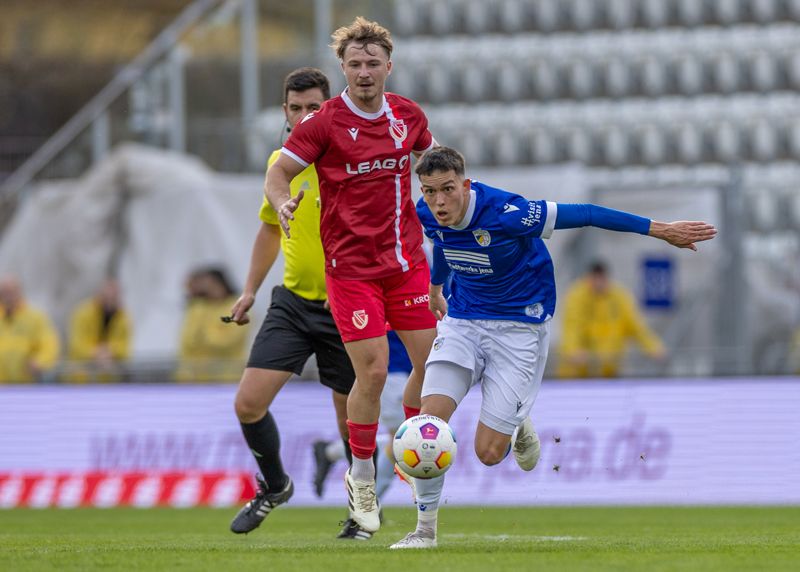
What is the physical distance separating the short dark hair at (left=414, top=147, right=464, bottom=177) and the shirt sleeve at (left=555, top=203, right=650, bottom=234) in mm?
603

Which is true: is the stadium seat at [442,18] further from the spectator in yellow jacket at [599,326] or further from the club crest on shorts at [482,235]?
the club crest on shorts at [482,235]

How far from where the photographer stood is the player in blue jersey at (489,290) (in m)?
8.10

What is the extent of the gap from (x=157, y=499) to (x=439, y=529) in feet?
15.8

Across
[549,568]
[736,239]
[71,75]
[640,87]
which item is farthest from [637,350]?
[71,75]

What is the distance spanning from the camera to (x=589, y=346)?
1592 cm

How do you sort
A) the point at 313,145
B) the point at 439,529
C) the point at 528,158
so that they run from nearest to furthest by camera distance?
the point at 313,145 → the point at 439,529 → the point at 528,158

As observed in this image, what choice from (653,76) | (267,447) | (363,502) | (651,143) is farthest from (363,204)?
(653,76)

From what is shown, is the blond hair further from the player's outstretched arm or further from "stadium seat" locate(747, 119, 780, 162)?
"stadium seat" locate(747, 119, 780, 162)

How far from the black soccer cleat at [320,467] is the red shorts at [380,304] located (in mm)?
3016

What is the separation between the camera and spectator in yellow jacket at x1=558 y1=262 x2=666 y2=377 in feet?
50.4

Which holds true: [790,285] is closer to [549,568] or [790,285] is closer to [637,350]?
[637,350]

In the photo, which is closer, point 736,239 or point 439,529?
point 439,529

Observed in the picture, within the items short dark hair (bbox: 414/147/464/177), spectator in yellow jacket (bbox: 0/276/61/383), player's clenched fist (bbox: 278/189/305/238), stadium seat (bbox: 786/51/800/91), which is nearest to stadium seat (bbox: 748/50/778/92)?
stadium seat (bbox: 786/51/800/91)

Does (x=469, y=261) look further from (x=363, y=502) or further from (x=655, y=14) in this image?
(x=655, y=14)
